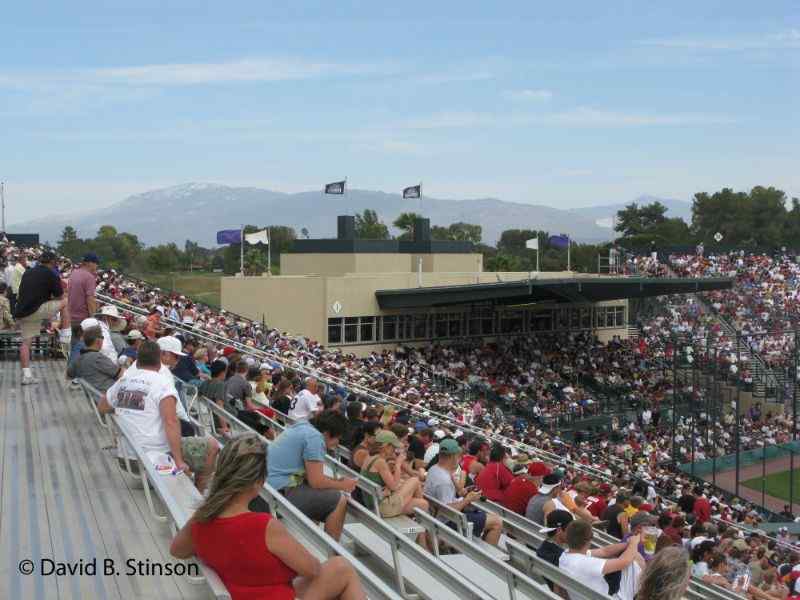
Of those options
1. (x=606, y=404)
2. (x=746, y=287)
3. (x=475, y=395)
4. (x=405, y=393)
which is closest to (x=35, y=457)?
(x=405, y=393)

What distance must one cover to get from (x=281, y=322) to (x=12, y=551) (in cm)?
3022

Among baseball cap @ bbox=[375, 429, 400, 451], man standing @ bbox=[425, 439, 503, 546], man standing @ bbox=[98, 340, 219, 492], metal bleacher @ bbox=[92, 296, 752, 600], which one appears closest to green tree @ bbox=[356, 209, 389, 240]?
man standing @ bbox=[425, 439, 503, 546]

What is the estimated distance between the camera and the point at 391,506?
7.75 m

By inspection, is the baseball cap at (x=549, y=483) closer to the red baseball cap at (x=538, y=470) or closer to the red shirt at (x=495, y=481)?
the red baseball cap at (x=538, y=470)

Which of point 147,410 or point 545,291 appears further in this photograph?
point 545,291

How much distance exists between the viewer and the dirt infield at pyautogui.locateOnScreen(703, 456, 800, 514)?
30.5 meters

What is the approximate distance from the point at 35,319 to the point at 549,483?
22.0 feet

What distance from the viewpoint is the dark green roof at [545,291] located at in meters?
35.8

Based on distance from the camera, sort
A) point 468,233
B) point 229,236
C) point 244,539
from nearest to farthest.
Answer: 1. point 244,539
2. point 229,236
3. point 468,233

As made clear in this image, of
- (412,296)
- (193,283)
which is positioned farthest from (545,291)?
(193,283)

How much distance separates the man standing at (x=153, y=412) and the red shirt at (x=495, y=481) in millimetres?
3871

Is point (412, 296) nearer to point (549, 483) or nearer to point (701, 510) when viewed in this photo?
point (701, 510)

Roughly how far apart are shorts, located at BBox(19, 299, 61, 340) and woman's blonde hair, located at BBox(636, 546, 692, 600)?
951 centimetres

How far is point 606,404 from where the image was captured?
37.0 metres
